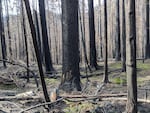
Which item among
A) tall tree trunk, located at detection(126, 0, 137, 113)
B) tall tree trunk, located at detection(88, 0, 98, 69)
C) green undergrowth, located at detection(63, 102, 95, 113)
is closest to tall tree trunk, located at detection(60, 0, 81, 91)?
green undergrowth, located at detection(63, 102, 95, 113)

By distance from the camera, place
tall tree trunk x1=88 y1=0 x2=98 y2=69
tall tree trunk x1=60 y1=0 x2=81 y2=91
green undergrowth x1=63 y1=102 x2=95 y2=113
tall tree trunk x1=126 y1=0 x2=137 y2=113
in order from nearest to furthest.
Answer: tall tree trunk x1=126 y1=0 x2=137 y2=113 < green undergrowth x1=63 y1=102 x2=95 y2=113 < tall tree trunk x1=60 y1=0 x2=81 y2=91 < tall tree trunk x1=88 y1=0 x2=98 y2=69

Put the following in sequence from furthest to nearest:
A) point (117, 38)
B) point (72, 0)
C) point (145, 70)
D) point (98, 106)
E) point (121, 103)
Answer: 1. point (117, 38)
2. point (145, 70)
3. point (72, 0)
4. point (121, 103)
5. point (98, 106)

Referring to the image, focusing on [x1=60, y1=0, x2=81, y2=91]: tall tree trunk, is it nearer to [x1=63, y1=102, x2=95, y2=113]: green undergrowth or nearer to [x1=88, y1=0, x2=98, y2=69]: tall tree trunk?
[x1=63, y1=102, x2=95, y2=113]: green undergrowth

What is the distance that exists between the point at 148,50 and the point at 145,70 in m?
7.24

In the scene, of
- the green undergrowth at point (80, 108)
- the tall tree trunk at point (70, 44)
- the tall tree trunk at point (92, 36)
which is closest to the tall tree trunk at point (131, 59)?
the green undergrowth at point (80, 108)

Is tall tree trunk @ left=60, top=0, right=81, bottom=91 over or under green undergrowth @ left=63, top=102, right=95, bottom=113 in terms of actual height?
over

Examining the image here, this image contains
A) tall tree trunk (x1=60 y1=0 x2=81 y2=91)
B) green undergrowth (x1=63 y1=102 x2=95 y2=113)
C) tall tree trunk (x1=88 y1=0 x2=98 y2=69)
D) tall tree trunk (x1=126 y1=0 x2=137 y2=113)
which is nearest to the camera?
tall tree trunk (x1=126 y1=0 x2=137 y2=113)

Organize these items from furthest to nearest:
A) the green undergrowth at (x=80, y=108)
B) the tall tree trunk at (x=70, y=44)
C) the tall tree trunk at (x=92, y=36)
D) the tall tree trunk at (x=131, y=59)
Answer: the tall tree trunk at (x=92, y=36)
the tall tree trunk at (x=70, y=44)
the green undergrowth at (x=80, y=108)
the tall tree trunk at (x=131, y=59)

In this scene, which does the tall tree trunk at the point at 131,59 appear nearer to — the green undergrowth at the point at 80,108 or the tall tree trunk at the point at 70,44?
the green undergrowth at the point at 80,108

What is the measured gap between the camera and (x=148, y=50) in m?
22.2

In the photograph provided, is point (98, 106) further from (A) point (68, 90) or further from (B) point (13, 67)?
(B) point (13, 67)

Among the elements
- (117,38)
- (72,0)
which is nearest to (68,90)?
(72,0)

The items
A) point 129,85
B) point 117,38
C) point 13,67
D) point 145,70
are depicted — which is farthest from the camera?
point 117,38

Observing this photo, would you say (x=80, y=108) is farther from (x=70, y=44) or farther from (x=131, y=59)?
(x=70, y=44)
